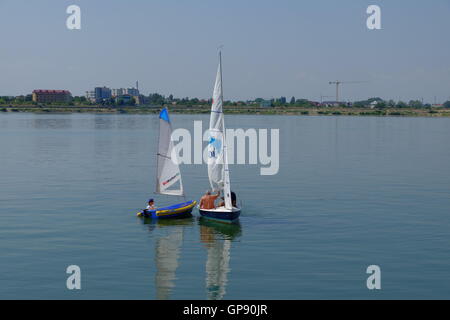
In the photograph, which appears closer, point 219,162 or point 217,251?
point 217,251

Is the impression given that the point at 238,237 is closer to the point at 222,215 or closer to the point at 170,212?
the point at 222,215

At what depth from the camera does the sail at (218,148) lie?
4494 cm

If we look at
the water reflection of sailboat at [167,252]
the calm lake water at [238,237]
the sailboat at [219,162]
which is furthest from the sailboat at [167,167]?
the sailboat at [219,162]

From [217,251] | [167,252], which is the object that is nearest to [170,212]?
[167,252]

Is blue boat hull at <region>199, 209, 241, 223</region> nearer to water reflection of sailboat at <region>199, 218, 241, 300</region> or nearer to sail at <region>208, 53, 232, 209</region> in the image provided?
water reflection of sailboat at <region>199, 218, 241, 300</region>

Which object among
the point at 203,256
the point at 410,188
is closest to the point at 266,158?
the point at 410,188

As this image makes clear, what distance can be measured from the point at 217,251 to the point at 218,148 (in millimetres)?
10739

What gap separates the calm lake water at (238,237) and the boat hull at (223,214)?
0.77m

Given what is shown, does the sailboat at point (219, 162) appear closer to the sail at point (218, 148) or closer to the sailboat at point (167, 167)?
the sail at point (218, 148)

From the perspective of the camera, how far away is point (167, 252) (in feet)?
123

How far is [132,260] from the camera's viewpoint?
35.6 m

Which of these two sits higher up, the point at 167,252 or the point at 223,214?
the point at 223,214

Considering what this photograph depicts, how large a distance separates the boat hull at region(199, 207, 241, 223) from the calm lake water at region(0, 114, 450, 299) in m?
0.77
